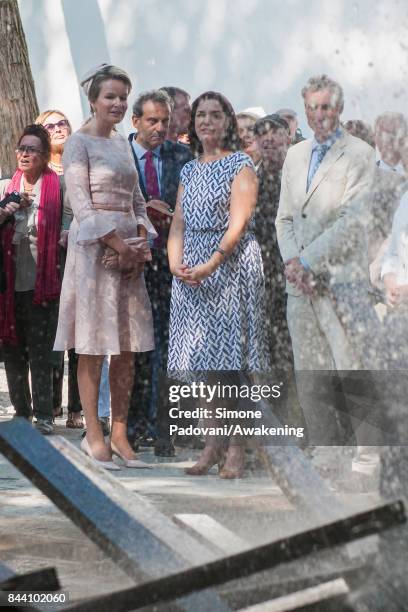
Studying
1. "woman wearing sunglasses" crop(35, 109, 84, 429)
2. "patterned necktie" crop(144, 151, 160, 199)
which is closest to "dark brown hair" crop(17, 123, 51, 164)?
"woman wearing sunglasses" crop(35, 109, 84, 429)

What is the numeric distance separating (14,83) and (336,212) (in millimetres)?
3831

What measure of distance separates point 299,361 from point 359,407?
32 cm

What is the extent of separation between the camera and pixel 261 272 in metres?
5.45

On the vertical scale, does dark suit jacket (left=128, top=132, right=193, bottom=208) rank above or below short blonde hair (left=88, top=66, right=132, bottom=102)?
below

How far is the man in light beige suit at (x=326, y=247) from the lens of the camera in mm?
5395

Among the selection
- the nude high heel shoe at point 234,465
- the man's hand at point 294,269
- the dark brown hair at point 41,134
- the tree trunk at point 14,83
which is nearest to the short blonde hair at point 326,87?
the man's hand at point 294,269

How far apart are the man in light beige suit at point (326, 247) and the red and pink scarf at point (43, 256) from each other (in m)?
1.30

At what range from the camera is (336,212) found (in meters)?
5.43

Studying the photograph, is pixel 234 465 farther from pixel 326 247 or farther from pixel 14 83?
pixel 14 83

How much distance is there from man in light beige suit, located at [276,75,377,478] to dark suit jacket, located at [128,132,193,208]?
23.7 inches

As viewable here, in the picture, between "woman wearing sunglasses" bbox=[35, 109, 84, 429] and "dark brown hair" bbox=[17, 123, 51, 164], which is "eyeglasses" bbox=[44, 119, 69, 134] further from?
"dark brown hair" bbox=[17, 123, 51, 164]

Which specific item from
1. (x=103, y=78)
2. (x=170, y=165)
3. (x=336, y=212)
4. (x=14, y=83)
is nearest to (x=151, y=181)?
(x=170, y=165)

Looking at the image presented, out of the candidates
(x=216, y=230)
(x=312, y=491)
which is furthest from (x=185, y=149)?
(x=312, y=491)

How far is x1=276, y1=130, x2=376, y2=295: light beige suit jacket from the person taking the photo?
539cm
